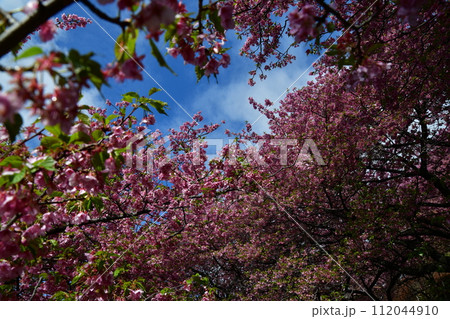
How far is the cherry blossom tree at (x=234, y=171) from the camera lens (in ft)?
5.28

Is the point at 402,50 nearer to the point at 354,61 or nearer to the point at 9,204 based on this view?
the point at 354,61

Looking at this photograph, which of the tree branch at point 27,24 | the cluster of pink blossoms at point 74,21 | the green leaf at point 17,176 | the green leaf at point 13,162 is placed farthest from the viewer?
the cluster of pink blossoms at point 74,21

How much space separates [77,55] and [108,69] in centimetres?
18

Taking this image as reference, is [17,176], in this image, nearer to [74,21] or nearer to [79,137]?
Result: [79,137]

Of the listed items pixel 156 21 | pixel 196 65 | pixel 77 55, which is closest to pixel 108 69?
pixel 77 55

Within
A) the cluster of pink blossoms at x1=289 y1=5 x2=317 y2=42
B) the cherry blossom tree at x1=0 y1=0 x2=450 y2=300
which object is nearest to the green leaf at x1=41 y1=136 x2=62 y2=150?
the cherry blossom tree at x1=0 y1=0 x2=450 y2=300

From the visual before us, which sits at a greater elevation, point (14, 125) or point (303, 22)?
point (303, 22)

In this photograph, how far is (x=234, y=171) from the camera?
201 inches

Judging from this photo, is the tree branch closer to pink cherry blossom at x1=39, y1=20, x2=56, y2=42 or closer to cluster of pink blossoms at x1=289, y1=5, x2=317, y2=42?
pink cherry blossom at x1=39, y1=20, x2=56, y2=42

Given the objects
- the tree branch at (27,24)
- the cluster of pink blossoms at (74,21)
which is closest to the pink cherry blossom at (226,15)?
the tree branch at (27,24)

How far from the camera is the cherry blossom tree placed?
161 cm

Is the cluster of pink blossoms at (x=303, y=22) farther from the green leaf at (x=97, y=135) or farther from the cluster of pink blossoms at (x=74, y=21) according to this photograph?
the cluster of pink blossoms at (x=74, y=21)

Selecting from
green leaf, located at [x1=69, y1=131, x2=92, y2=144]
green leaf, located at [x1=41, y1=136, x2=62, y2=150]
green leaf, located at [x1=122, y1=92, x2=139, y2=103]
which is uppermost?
green leaf, located at [x1=122, y1=92, x2=139, y2=103]

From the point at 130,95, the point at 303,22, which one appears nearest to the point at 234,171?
the point at 130,95
